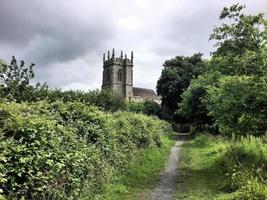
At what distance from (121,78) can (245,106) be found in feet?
438

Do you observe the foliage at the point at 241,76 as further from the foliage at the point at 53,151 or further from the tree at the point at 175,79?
the tree at the point at 175,79

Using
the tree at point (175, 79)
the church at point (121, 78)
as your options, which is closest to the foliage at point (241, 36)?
the tree at point (175, 79)

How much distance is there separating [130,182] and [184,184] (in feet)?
7.30

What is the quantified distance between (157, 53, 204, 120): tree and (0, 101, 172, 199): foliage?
220 ft

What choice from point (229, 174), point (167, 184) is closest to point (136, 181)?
point (167, 184)

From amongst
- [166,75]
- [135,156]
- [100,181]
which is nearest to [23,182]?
[100,181]

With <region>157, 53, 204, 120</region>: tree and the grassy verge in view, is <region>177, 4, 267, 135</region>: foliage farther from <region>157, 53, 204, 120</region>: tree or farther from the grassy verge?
<region>157, 53, 204, 120</region>: tree

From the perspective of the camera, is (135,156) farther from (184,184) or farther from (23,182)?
(23,182)

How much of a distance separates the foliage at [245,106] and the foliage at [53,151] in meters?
6.53

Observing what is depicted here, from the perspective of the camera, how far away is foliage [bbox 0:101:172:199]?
822cm

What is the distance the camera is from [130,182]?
16891 millimetres

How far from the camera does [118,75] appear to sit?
151m

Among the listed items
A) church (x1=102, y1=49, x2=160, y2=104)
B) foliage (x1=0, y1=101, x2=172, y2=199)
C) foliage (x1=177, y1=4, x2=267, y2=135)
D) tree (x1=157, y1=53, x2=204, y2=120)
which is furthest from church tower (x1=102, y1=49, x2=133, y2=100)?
foliage (x1=0, y1=101, x2=172, y2=199)

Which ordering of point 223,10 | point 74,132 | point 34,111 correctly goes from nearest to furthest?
point 34,111 → point 74,132 → point 223,10
